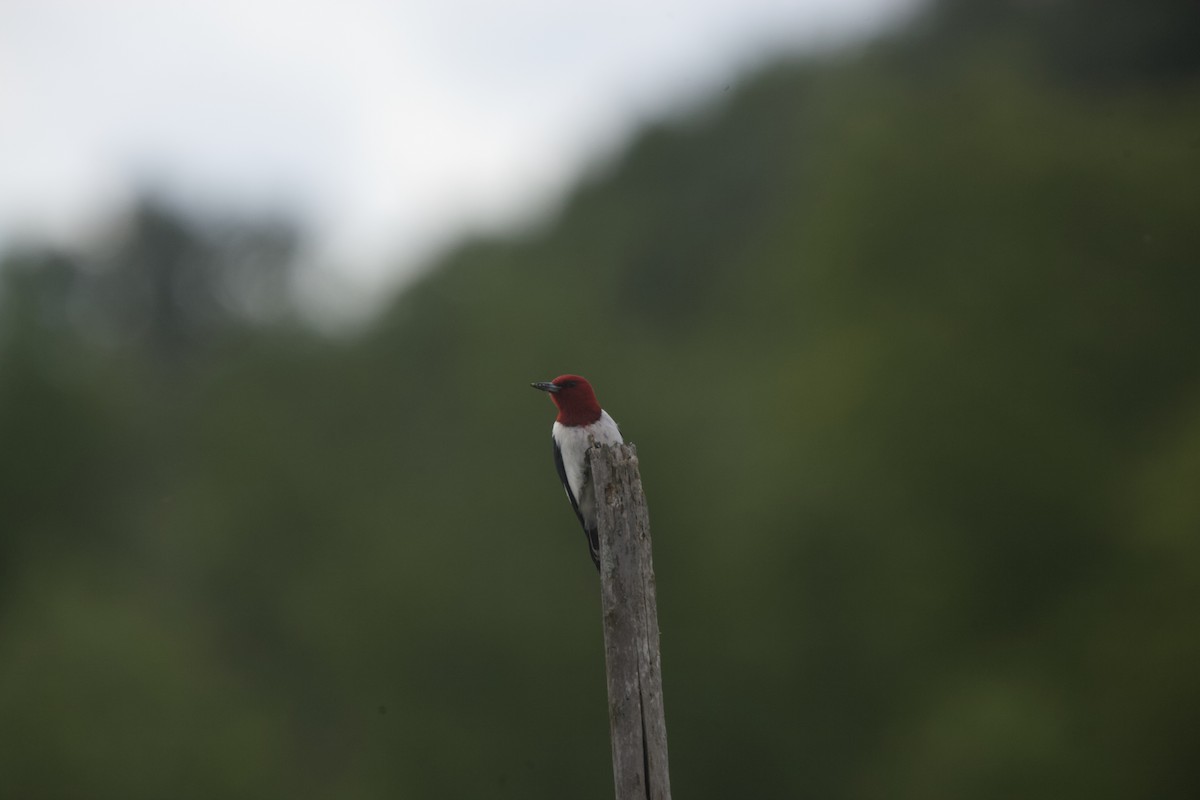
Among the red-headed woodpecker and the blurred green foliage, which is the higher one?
the blurred green foliage

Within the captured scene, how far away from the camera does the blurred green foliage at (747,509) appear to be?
17594mm

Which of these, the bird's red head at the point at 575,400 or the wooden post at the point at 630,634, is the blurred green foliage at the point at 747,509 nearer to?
the bird's red head at the point at 575,400

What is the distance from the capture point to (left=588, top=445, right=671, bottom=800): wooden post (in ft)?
17.2

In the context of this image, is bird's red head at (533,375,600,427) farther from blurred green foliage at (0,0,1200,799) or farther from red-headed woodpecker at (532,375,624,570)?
blurred green foliage at (0,0,1200,799)

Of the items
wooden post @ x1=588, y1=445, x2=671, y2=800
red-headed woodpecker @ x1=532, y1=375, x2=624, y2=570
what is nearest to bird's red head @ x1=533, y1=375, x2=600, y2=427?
red-headed woodpecker @ x1=532, y1=375, x2=624, y2=570

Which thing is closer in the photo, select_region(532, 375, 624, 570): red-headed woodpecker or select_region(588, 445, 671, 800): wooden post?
select_region(588, 445, 671, 800): wooden post

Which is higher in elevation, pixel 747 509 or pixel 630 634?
pixel 747 509

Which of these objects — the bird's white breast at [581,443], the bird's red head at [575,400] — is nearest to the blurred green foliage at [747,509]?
the bird's white breast at [581,443]

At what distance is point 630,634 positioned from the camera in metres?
5.35

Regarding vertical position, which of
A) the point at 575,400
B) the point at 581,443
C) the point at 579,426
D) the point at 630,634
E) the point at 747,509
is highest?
the point at 747,509

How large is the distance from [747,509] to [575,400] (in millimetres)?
13071

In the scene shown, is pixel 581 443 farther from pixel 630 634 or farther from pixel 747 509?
pixel 747 509

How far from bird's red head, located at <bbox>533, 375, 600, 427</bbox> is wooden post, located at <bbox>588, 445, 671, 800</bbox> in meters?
2.40

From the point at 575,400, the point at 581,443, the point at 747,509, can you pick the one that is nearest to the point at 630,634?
the point at 581,443
